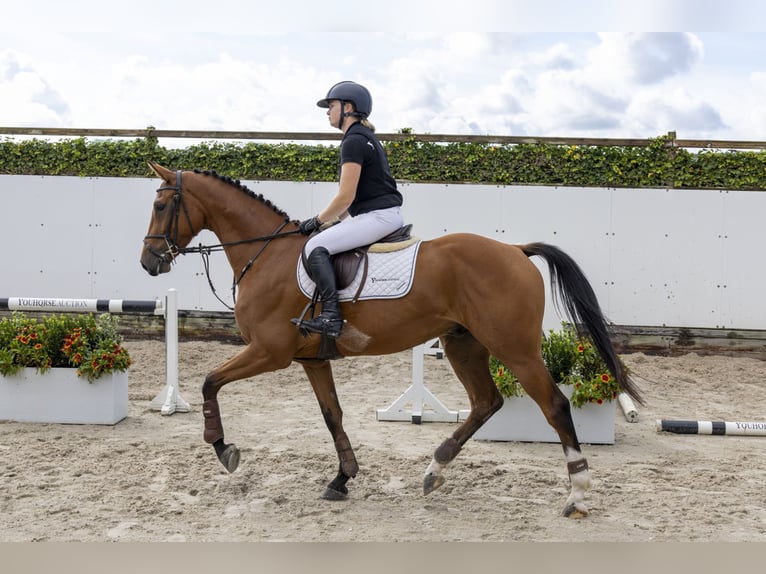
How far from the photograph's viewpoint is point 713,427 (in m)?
5.84

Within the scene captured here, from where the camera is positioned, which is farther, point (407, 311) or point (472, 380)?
point (472, 380)

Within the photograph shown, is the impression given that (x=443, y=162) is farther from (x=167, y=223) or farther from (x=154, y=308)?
(x=167, y=223)

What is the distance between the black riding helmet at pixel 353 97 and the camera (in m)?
4.54

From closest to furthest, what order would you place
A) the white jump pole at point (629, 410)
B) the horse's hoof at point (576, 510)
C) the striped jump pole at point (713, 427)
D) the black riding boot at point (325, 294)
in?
the horse's hoof at point (576, 510) < the black riding boot at point (325, 294) < the striped jump pole at point (713, 427) < the white jump pole at point (629, 410)

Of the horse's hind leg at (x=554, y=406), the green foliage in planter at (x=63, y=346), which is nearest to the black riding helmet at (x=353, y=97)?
the horse's hind leg at (x=554, y=406)

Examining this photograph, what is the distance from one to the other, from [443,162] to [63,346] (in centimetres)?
629

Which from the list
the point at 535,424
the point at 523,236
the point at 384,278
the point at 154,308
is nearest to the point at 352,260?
the point at 384,278

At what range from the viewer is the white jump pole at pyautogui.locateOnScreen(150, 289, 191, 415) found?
705cm

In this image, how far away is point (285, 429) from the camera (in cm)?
649

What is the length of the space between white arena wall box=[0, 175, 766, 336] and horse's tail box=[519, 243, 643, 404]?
19.4 feet

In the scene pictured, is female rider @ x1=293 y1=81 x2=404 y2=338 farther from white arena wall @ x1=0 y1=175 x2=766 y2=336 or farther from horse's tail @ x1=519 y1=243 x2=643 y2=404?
white arena wall @ x1=0 y1=175 x2=766 y2=336

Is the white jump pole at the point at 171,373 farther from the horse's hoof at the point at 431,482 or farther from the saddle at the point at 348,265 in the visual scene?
the horse's hoof at the point at 431,482

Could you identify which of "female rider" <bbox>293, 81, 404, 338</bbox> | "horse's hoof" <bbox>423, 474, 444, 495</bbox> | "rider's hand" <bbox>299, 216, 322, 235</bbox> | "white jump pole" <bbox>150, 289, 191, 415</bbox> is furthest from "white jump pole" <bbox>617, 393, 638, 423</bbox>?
"white jump pole" <bbox>150, 289, 191, 415</bbox>

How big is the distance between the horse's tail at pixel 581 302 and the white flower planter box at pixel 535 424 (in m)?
1.45
